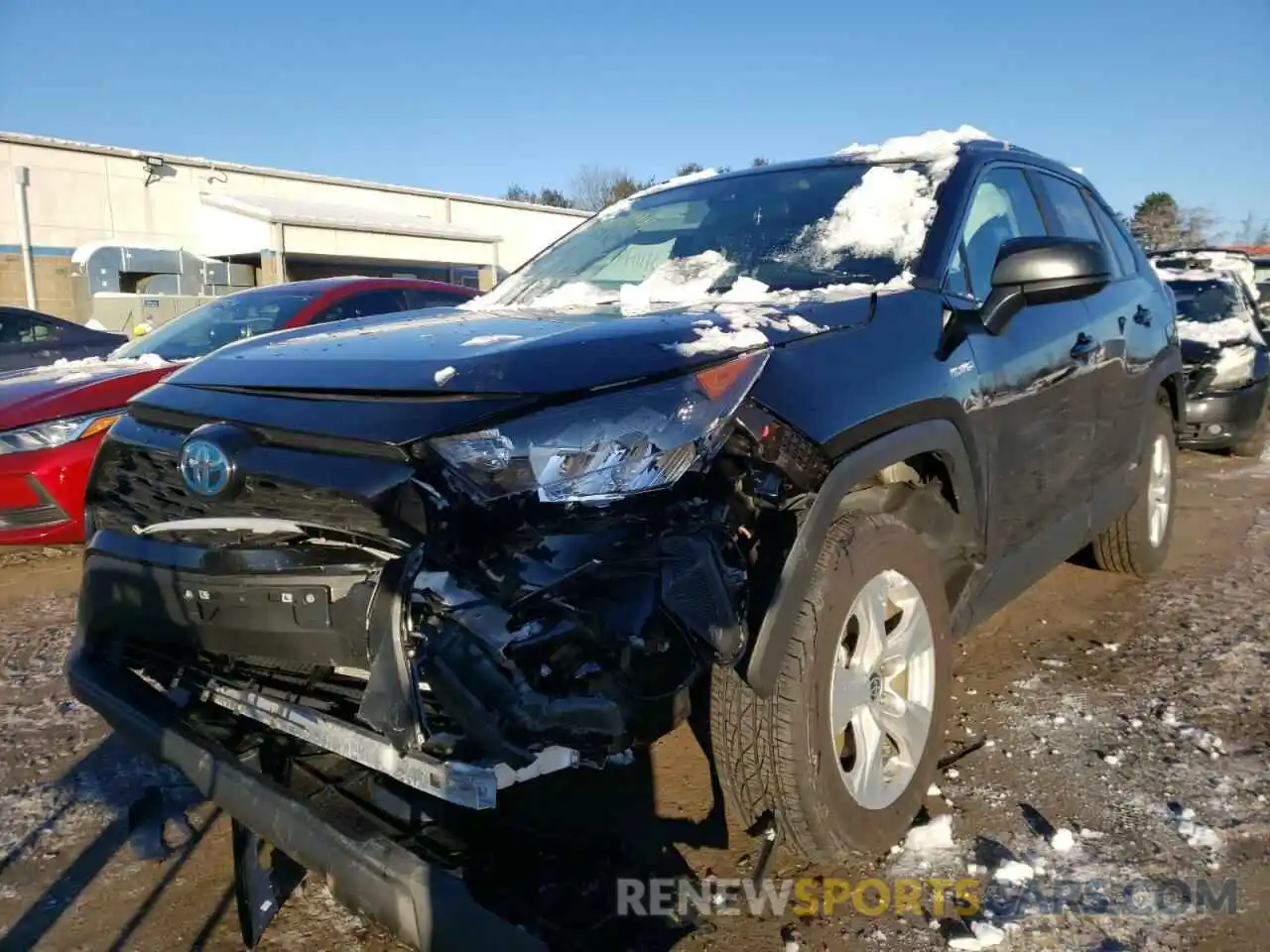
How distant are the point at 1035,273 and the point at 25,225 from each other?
77.8ft

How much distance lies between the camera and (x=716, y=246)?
10.8ft

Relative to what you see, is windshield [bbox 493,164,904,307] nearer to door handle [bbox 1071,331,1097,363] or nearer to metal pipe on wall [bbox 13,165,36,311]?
door handle [bbox 1071,331,1097,363]

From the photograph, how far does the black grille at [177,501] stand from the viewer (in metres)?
1.85

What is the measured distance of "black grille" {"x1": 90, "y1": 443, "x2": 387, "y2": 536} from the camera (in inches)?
72.7

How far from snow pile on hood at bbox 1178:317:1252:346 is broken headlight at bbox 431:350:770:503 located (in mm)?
8048

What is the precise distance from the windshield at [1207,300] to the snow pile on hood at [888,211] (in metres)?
6.92

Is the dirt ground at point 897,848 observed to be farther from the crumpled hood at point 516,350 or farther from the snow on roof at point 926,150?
the snow on roof at point 926,150

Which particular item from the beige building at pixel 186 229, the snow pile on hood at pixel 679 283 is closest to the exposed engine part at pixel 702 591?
the snow pile on hood at pixel 679 283

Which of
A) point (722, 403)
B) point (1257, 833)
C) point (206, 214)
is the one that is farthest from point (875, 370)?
point (206, 214)

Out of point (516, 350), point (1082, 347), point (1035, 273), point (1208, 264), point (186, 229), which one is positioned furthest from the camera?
point (186, 229)

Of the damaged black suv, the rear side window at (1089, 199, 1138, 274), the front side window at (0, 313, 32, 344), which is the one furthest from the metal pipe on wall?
the rear side window at (1089, 199, 1138, 274)

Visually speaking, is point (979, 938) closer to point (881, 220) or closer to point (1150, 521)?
point (881, 220)

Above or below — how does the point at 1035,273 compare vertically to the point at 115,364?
above

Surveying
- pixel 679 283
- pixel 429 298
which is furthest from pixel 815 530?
pixel 429 298
